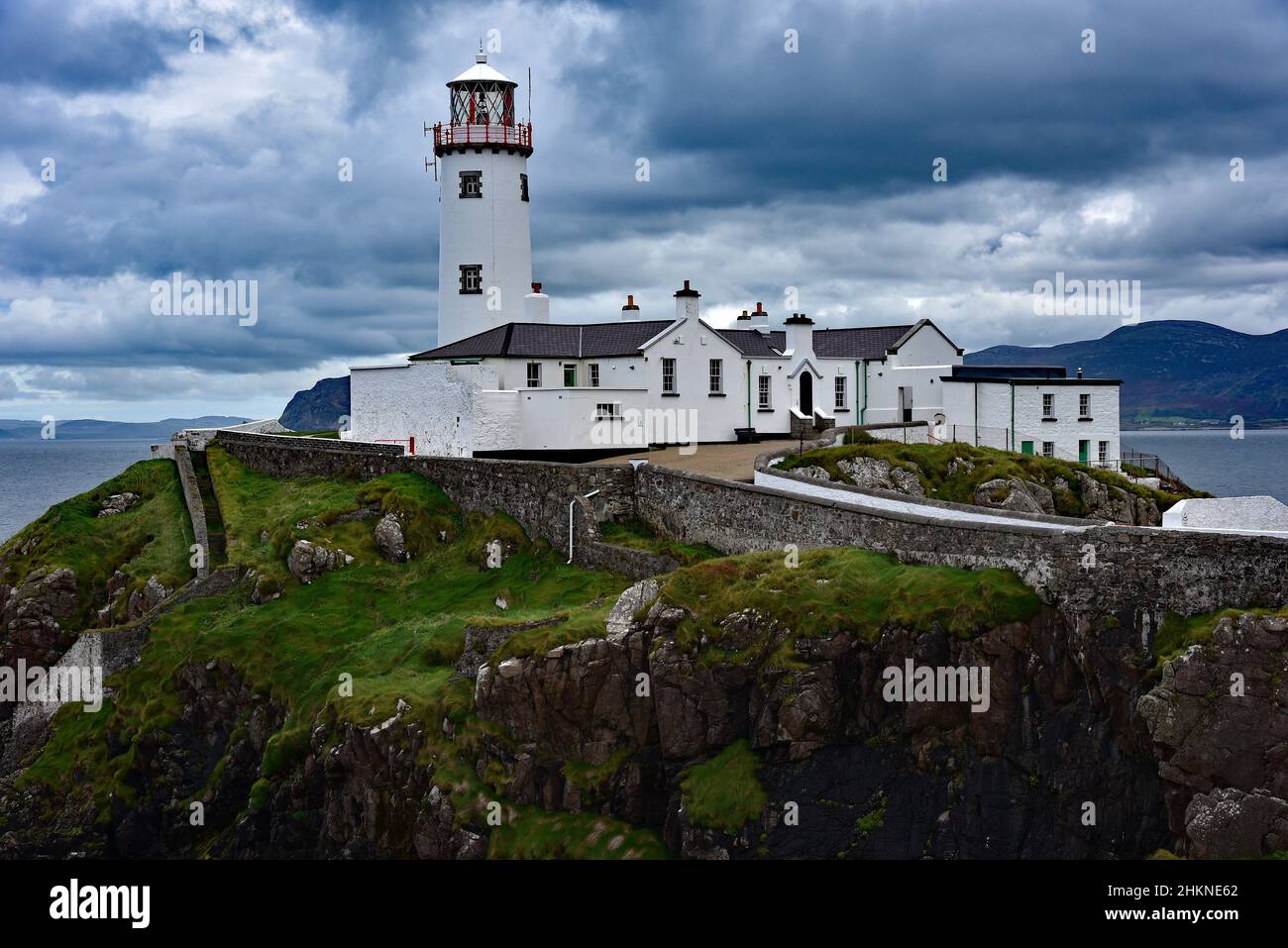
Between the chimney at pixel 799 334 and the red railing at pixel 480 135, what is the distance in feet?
44.0

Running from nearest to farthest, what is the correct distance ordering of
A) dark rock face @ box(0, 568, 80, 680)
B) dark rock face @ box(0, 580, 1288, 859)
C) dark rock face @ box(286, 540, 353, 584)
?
dark rock face @ box(0, 580, 1288, 859)
dark rock face @ box(286, 540, 353, 584)
dark rock face @ box(0, 568, 80, 680)

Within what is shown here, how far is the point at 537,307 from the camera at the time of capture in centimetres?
5128

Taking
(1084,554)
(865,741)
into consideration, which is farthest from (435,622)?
(1084,554)

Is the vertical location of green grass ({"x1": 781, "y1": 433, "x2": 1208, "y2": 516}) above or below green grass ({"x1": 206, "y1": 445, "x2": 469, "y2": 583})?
above

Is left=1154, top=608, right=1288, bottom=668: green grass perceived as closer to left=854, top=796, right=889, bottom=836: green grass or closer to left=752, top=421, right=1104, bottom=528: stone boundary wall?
left=752, top=421, right=1104, bottom=528: stone boundary wall

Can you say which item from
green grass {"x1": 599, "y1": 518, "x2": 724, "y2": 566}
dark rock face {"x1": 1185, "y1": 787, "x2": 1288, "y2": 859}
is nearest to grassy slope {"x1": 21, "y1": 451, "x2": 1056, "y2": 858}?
green grass {"x1": 599, "y1": 518, "x2": 724, "y2": 566}

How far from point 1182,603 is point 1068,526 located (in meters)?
3.04

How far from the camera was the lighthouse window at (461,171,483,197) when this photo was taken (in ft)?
174

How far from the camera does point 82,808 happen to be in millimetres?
34844

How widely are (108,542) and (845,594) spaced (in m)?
32.5

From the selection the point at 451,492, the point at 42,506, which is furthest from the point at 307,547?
the point at 42,506

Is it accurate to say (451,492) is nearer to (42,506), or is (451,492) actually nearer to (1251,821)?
(1251,821)

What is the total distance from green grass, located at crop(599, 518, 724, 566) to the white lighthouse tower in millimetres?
16666
